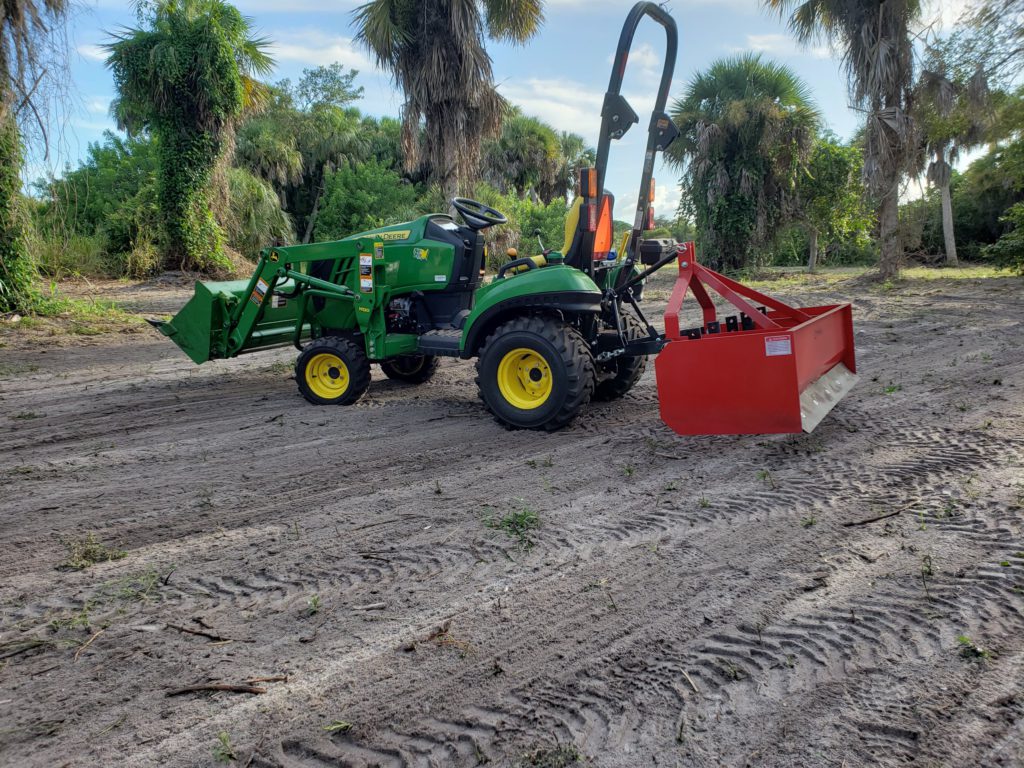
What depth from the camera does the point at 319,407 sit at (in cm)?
640

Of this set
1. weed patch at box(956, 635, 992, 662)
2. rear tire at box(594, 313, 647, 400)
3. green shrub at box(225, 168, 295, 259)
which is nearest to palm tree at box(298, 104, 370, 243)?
green shrub at box(225, 168, 295, 259)

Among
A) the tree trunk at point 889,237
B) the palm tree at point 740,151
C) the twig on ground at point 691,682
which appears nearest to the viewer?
the twig on ground at point 691,682

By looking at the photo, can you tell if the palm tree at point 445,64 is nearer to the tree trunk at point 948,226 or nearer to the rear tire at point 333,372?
the rear tire at point 333,372

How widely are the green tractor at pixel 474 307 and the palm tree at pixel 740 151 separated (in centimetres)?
1529

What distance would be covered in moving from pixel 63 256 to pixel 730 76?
657 inches

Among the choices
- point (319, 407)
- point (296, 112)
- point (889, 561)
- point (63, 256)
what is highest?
point (296, 112)

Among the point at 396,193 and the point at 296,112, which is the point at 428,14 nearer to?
the point at 396,193

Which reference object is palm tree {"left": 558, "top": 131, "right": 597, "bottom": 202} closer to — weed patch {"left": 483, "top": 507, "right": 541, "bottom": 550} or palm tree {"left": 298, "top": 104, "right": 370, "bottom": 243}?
palm tree {"left": 298, "top": 104, "right": 370, "bottom": 243}

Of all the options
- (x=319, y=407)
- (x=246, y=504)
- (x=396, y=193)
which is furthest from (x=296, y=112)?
(x=246, y=504)

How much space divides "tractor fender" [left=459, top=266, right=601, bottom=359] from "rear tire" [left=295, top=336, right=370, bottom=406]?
135 centimetres

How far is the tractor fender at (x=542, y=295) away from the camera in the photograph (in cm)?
529

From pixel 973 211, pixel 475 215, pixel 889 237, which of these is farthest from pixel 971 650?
pixel 973 211

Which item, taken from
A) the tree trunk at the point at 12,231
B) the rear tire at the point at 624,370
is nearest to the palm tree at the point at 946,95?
the rear tire at the point at 624,370

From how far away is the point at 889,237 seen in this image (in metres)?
15.7
